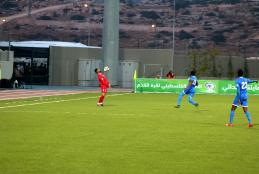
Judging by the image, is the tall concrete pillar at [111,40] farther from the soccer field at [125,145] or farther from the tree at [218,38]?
the tree at [218,38]

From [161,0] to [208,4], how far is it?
38.3ft

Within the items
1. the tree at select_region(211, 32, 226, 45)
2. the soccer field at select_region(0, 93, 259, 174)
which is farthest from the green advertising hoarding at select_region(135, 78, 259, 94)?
the tree at select_region(211, 32, 226, 45)

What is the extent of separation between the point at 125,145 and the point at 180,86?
140ft

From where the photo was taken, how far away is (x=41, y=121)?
80.9ft

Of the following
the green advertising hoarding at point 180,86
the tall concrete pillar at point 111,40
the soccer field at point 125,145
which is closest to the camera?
the soccer field at point 125,145

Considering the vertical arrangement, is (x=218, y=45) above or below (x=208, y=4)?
below

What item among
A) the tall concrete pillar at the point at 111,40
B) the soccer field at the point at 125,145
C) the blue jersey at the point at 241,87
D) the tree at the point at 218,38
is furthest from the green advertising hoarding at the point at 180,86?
the tree at the point at 218,38

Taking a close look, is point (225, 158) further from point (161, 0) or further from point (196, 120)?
point (161, 0)

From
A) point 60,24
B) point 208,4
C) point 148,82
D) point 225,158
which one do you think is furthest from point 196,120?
point 208,4

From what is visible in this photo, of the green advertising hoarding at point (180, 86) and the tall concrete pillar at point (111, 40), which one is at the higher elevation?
the tall concrete pillar at point (111, 40)

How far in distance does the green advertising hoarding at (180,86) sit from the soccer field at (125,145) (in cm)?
3187

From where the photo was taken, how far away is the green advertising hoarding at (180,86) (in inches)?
2313

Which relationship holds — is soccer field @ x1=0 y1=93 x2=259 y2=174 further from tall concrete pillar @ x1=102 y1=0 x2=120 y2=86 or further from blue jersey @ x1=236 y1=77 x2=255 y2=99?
tall concrete pillar @ x1=102 y1=0 x2=120 y2=86

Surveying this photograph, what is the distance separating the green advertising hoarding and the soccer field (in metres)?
31.9
